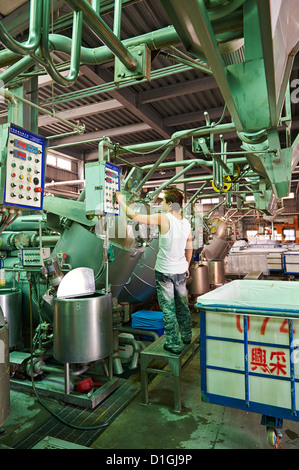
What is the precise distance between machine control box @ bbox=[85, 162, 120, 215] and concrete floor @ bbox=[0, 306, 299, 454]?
1493mm

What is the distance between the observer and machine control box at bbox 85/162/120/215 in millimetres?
2225

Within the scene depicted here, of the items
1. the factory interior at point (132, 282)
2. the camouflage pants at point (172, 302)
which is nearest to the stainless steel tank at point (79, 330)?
the factory interior at point (132, 282)

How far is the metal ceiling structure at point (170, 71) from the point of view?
86 cm

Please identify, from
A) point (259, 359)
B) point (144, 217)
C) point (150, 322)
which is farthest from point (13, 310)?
point (259, 359)

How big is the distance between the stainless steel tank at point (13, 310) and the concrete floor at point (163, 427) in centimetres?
68

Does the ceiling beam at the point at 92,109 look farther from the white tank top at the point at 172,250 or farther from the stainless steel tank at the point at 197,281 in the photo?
the white tank top at the point at 172,250

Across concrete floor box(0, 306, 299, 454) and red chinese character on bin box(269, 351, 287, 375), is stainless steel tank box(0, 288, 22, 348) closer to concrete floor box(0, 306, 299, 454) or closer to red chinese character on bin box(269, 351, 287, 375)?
concrete floor box(0, 306, 299, 454)

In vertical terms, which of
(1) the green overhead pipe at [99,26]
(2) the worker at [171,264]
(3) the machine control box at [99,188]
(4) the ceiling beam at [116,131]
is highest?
(4) the ceiling beam at [116,131]

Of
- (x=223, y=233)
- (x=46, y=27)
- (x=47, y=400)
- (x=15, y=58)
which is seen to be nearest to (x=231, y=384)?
(x=47, y=400)

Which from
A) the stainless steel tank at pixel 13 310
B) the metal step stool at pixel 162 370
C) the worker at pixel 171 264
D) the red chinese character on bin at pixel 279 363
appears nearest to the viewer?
the red chinese character on bin at pixel 279 363

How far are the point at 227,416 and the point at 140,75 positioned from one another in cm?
224

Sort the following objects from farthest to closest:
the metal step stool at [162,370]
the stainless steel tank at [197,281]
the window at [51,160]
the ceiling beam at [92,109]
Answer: the window at [51,160] < the ceiling beam at [92,109] < the stainless steel tank at [197,281] < the metal step stool at [162,370]

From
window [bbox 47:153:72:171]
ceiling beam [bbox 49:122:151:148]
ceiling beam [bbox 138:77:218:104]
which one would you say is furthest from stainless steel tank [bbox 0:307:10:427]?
window [bbox 47:153:72:171]
